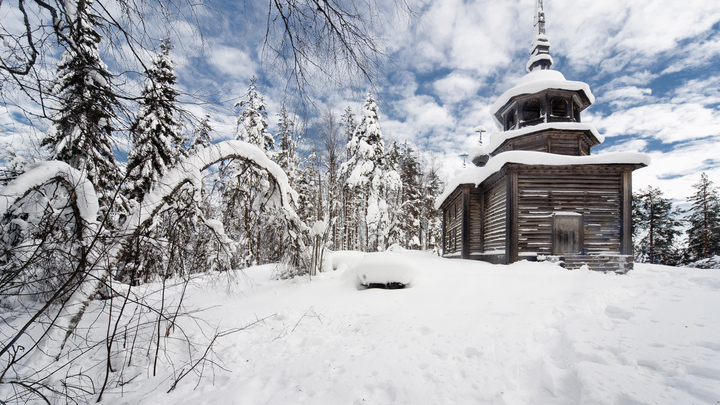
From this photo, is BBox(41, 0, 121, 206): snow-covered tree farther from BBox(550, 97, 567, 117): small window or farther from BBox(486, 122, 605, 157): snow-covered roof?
BBox(550, 97, 567, 117): small window

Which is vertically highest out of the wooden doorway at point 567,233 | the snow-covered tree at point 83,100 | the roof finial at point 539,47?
the roof finial at point 539,47

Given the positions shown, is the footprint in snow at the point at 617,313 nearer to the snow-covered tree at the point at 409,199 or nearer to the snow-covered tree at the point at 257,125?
the snow-covered tree at the point at 257,125

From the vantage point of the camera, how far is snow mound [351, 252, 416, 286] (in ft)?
24.4

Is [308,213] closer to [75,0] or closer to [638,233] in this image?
[75,0]

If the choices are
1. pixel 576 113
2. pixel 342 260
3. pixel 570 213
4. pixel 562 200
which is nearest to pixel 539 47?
pixel 576 113

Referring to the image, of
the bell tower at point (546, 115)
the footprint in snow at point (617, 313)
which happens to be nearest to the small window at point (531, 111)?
the bell tower at point (546, 115)

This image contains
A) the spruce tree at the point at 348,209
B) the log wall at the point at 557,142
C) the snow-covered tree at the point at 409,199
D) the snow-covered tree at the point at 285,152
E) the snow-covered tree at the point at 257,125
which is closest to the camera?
the log wall at the point at 557,142

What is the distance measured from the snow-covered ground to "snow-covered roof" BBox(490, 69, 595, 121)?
29.7 feet

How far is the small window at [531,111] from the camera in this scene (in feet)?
44.8

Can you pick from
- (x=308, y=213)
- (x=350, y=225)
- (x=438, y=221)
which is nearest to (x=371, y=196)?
(x=308, y=213)

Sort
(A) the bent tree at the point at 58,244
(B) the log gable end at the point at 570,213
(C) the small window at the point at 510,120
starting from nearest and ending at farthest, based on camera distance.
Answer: (A) the bent tree at the point at 58,244 → (B) the log gable end at the point at 570,213 → (C) the small window at the point at 510,120

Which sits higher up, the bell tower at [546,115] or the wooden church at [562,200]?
the bell tower at [546,115]

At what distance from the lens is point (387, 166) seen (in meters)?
22.8

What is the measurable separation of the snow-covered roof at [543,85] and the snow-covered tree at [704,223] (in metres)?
19.5
